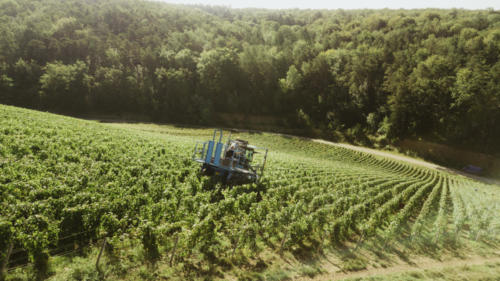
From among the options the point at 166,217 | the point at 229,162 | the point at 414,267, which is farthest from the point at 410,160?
the point at 166,217

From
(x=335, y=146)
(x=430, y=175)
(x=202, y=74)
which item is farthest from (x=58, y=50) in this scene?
(x=430, y=175)

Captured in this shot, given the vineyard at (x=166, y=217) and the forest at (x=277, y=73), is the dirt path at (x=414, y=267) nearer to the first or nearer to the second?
the vineyard at (x=166, y=217)

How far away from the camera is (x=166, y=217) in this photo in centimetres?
1112

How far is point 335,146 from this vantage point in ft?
152

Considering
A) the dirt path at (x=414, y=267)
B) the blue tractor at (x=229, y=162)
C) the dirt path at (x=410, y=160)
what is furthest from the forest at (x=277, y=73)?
the blue tractor at (x=229, y=162)

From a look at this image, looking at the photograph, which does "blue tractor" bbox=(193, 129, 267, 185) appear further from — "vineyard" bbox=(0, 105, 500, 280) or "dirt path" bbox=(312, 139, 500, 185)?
"dirt path" bbox=(312, 139, 500, 185)

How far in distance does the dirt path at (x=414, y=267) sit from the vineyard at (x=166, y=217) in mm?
1113

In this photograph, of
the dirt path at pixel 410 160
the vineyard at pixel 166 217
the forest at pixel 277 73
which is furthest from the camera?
the forest at pixel 277 73

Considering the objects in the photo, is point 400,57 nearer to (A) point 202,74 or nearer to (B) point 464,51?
(B) point 464,51

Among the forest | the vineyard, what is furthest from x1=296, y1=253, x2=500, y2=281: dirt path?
the forest

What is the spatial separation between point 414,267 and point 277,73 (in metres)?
61.1

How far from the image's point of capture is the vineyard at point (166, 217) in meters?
8.27

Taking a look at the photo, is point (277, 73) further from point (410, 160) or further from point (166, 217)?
point (166, 217)

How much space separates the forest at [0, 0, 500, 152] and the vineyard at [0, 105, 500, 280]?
28.7 m
